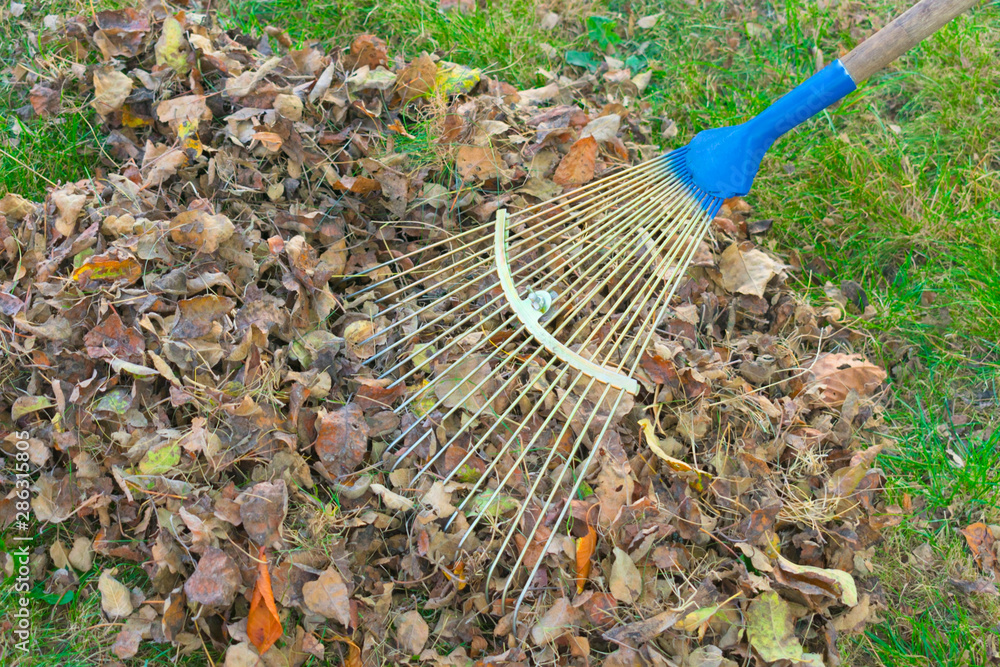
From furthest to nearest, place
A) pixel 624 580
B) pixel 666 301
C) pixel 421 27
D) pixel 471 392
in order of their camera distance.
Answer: pixel 421 27 → pixel 666 301 → pixel 471 392 → pixel 624 580

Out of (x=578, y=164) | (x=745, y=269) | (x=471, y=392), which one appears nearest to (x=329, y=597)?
(x=471, y=392)

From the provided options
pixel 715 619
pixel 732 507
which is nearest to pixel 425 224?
pixel 732 507

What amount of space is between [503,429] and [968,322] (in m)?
1.57

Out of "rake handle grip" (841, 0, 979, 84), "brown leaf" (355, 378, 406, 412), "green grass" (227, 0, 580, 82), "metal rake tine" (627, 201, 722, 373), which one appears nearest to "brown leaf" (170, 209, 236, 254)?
"brown leaf" (355, 378, 406, 412)

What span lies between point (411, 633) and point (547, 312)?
2.77 feet

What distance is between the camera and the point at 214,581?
1.48 meters

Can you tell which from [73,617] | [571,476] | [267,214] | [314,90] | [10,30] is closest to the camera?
[73,617]

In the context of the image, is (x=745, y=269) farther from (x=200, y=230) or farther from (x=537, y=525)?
(x=200, y=230)

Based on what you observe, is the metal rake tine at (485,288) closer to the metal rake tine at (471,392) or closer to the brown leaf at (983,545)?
the metal rake tine at (471,392)

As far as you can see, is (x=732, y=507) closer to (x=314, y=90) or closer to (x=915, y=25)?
(x=915, y=25)

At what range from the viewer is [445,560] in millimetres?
1614

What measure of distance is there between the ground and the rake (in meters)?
0.47

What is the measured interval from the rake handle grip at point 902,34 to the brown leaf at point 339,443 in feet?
5.12

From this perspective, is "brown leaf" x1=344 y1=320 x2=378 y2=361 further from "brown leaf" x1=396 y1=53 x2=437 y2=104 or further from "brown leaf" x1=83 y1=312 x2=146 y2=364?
"brown leaf" x1=396 y1=53 x2=437 y2=104
